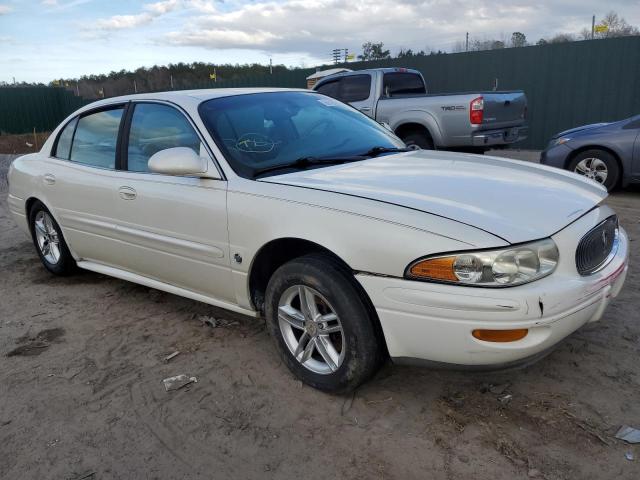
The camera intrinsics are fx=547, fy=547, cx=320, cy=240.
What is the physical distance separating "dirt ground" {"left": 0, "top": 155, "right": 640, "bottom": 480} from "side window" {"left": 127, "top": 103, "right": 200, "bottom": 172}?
4.11 feet

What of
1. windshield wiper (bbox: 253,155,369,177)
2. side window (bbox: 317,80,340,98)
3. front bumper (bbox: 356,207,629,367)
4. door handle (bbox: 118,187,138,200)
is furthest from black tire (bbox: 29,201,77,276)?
side window (bbox: 317,80,340,98)

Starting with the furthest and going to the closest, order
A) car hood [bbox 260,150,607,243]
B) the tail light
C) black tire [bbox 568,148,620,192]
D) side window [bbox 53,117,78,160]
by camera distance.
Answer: the tail light
black tire [bbox 568,148,620,192]
side window [bbox 53,117,78,160]
car hood [bbox 260,150,607,243]

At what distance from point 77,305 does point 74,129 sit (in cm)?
154

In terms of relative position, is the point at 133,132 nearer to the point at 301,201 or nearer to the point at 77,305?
the point at 77,305

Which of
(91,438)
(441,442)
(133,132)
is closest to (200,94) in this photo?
(133,132)

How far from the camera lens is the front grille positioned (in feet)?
8.69

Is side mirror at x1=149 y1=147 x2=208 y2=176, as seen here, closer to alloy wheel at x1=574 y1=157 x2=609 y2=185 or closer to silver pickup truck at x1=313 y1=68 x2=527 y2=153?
alloy wheel at x1=574 y1=157 x2=609 y2=185


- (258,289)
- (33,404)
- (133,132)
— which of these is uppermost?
(133,132)

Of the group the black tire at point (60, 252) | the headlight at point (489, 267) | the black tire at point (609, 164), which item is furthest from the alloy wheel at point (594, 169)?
the black tire at point (60, 252)

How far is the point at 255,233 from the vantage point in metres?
3.04

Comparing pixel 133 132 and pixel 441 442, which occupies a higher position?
pixel 133 132

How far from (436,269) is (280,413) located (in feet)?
3.72

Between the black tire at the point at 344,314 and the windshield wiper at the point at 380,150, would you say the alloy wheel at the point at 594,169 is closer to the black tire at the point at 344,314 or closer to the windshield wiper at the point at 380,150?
the windshield wiper at the point at 380,150

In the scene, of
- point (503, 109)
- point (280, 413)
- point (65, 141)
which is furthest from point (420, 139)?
point (280, 413)
